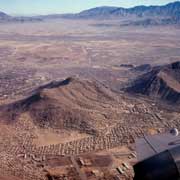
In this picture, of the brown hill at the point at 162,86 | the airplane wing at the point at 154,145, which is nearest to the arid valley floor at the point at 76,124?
the brown hill at the point at 162,86

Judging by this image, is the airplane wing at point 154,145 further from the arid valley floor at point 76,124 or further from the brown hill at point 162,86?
the brown hill at point 162,86

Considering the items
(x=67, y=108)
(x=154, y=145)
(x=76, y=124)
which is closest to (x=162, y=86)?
(x=67, y=108)

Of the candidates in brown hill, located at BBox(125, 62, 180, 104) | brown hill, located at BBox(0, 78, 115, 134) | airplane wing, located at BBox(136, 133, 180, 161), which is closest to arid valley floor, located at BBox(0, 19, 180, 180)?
brown hill, located at BBox(0, 78, 115, 134)

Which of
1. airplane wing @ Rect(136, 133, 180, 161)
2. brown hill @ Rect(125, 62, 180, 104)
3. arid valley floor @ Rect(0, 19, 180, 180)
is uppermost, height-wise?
airplane wing @ Rect(136, 133, 180, 161)

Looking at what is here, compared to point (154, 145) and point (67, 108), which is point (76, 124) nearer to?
point (67, 108)

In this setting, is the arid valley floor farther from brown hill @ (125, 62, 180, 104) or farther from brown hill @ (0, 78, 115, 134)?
brown hill @ (125, 62, 180, 104)
